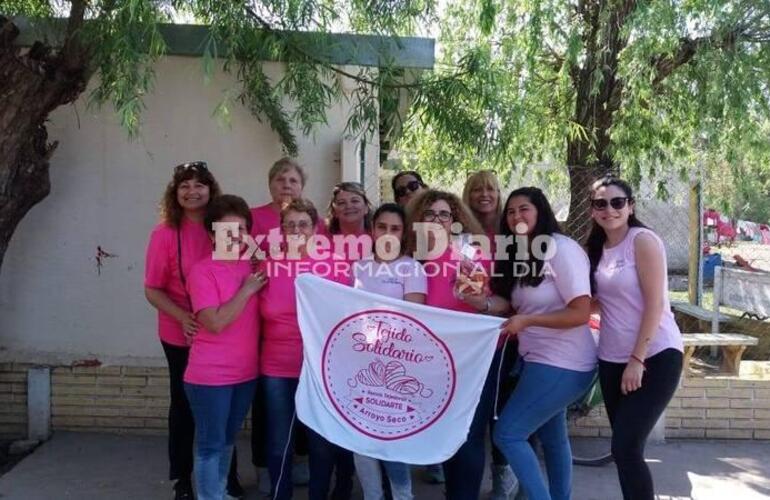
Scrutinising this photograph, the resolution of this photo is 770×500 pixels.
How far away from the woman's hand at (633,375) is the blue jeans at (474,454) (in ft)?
2.05

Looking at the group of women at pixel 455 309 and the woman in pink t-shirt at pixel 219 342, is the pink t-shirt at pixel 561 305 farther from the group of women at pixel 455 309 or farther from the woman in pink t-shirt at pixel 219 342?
the woman in pink t-shirt at pixel 219 342

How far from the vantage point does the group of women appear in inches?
Answer: 119

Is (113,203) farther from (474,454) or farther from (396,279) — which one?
(474,454)

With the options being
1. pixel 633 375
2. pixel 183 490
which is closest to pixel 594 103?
pixel 633 375

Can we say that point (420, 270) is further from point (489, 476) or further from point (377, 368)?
point (489, 476)

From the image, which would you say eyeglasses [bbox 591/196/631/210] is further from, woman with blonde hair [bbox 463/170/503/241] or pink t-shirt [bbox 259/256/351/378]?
pink t-shirt [bbox 259/256/351/378]

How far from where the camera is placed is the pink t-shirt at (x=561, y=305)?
9.96ft

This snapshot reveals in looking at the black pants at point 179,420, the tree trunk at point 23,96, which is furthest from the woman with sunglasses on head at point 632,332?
the tree trunk at point 23,96

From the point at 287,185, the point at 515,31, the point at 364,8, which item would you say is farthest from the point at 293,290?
the point at 515,31

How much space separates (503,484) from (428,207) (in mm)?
1656

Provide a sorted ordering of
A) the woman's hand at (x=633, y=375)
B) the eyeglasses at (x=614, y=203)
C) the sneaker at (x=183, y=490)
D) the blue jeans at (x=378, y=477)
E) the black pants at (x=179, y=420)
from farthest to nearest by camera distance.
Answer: the sneaker at (x=183, y=490)
the black pants at (x=179, y=420)
the blue jeans at (x=378, y=477)
the eyeglasses at (x=614, y=203)
the woman's hand at (x=633, y=375)

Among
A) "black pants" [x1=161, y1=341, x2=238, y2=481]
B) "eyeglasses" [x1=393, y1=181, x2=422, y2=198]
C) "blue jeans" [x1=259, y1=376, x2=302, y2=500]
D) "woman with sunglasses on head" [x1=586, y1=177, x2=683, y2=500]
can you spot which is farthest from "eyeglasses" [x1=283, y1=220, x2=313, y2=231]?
"woman with sunglasses on head" [x1=586, y1=177, x2=683, y2=500]

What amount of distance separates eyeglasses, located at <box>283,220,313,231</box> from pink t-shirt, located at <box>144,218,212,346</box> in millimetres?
434

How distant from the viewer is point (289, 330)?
335 centimetres
